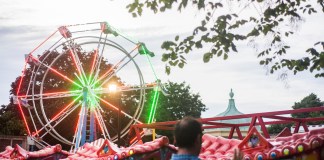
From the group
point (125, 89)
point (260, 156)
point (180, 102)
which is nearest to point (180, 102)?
point (180, 102)

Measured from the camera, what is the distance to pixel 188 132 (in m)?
3.81

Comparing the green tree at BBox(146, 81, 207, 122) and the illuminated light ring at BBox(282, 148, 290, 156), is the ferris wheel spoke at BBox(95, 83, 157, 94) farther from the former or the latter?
the green tree at BBox(146, 81, 207, 122)

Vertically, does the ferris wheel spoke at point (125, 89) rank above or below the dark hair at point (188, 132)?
above

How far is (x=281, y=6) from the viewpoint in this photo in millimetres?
8258

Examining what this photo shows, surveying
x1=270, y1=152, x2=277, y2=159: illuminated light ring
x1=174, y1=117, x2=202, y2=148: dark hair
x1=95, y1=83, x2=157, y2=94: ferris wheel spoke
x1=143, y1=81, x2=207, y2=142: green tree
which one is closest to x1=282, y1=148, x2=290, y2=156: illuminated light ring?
x1=270, y1=152, x2=277, y2=159: illuminated light ring

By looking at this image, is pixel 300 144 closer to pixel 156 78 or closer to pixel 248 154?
pixel 248 154

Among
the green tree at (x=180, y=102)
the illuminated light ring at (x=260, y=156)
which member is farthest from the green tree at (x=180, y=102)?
the illuminated light ring at (x=260, y=156)

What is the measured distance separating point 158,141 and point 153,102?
1332cm

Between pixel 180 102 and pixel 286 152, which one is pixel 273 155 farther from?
pixel 180 102

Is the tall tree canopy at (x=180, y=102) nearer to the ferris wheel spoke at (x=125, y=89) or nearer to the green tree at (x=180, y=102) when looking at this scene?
the green tree at (x=180, y=102)

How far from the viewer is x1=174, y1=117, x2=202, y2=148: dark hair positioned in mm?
3814

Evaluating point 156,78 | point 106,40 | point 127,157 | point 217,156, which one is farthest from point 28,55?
point 217,156

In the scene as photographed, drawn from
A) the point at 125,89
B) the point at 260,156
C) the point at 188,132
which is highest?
the point at 125,89

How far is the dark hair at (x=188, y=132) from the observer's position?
381 centimetres
